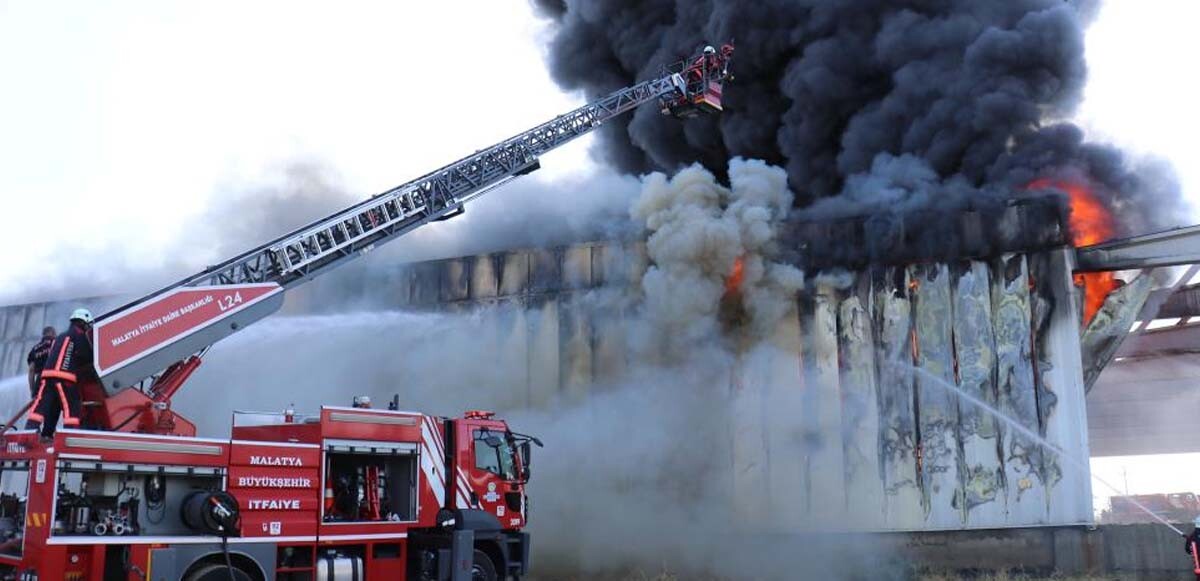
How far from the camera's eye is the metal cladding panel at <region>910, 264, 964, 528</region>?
15.3 metres

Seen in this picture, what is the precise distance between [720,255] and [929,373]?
3858 millimetres

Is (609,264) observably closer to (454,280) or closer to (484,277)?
(484,277)

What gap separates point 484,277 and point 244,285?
8501 mm

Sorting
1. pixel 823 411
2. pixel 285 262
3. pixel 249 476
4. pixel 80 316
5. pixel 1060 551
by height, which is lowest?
pixel 1060 551

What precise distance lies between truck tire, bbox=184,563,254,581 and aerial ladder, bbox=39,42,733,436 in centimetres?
183

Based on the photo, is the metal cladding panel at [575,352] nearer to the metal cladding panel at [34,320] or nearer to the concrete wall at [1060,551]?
the concrete wall at [1060,551]

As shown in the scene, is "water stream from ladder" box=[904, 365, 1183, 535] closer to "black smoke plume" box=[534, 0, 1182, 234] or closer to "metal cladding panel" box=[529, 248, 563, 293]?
"black smoke plume" box=[534, 0, 1182, 234]

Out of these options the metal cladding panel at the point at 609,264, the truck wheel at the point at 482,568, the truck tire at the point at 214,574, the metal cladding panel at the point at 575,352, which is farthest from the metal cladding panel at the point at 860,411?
the truck tire at the point at 214,574

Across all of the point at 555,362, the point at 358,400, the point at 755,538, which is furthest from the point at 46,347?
the point at 755,538

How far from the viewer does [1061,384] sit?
49.0ft

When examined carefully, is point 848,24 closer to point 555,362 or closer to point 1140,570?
point 555,362

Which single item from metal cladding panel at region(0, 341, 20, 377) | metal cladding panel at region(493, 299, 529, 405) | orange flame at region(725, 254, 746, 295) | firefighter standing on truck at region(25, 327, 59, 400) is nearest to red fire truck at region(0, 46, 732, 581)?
firefighter standing on truck at region(25, 327, 59, 400)

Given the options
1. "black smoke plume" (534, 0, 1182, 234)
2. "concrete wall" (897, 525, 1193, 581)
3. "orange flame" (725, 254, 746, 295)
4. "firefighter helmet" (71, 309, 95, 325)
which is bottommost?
"concrete wall" (897, 525, 1193, 581)

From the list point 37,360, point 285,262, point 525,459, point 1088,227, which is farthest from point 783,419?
point 37,360
